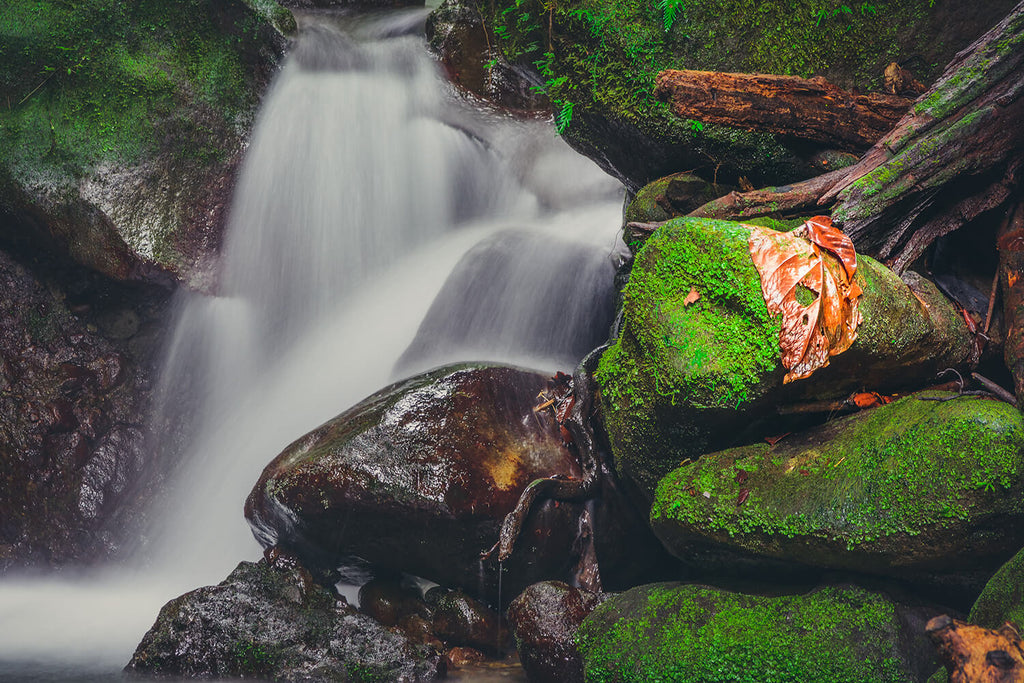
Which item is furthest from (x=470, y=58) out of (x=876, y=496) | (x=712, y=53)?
(x=876, y=496)

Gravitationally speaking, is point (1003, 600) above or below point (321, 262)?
below

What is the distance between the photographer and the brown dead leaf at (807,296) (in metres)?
3.73

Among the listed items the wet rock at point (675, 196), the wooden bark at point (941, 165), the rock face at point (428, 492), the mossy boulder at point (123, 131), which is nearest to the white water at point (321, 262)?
the mossy boulder at point (123, 131)

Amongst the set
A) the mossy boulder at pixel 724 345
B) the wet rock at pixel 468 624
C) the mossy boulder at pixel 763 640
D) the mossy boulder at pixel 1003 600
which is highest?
the mossy boulder at pixel 724 345

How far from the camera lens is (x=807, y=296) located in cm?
380

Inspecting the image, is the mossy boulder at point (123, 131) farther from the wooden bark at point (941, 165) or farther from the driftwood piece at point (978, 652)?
the driftwood piece at point (978, 652)

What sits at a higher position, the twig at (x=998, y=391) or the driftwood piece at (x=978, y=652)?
the twig at (x=998, y=391)

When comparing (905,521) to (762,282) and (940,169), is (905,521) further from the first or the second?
(940,169)

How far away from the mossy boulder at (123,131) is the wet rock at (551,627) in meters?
5.48

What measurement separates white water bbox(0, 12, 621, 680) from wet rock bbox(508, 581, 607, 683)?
8.53 feet

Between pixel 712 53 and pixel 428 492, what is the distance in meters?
3.78

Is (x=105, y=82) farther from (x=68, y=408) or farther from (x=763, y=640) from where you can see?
(x=763, y=640)

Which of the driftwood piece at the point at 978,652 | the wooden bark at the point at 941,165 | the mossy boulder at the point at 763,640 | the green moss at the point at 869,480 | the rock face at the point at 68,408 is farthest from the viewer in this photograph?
the rock face at the point at 68,408

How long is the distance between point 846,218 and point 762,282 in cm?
105
